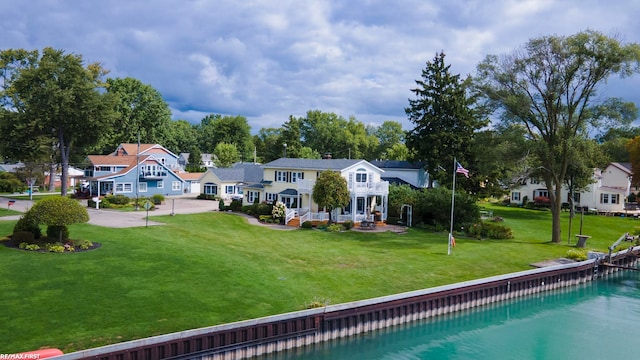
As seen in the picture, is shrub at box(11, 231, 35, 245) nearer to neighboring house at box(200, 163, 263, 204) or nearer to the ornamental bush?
the ornamental bush

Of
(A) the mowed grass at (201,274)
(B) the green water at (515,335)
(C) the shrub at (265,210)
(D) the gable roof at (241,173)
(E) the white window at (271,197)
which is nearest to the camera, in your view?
(A) the mowed grass at (201,274)

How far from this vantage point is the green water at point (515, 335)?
20.8 meters

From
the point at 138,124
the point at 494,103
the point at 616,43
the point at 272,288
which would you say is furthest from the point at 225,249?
the point at 138,124

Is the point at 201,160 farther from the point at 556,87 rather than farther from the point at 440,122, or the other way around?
the point at 556,87

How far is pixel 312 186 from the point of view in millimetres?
43469

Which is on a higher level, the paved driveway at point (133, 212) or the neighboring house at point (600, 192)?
the neighboring house at point (600, 192)

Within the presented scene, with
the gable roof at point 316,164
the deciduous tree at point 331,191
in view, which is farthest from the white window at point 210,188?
the deciduous tree at point 331,191

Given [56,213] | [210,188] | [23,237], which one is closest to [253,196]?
[210,188]

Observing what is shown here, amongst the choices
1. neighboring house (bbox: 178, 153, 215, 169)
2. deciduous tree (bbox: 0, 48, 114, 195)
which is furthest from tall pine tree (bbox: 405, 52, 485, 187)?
neighboring house (bbox: 178, 153, 215, 169)

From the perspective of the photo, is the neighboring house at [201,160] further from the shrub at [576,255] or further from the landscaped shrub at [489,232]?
the shrub at [576,255]

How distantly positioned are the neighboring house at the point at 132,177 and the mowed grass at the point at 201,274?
2072 cm

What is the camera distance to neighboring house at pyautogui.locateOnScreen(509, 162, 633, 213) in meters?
62.8

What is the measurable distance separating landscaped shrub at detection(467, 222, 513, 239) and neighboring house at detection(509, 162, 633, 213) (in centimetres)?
1905

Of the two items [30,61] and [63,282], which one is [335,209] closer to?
[63,282]
